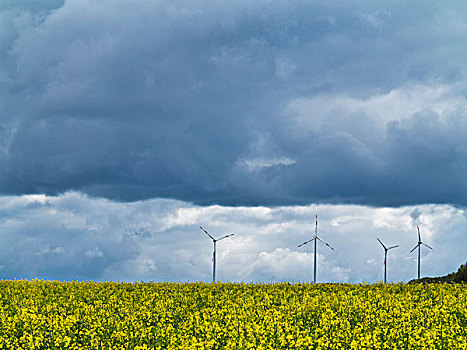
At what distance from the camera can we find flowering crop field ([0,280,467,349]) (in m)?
14.4

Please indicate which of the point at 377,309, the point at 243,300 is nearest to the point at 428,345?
the point at 377,309

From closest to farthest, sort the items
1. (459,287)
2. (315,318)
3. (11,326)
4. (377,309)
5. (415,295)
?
1. (11,326)
2. (315,318)
3. (377,309)
4. (415,295)
5. (459,287)

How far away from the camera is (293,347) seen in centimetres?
1377

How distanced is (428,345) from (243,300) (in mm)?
9693

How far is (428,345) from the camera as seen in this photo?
1416cm

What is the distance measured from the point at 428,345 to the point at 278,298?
32.5 feet

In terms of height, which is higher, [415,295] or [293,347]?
[415,295]

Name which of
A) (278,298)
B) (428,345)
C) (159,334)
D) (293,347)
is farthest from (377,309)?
(159,334)

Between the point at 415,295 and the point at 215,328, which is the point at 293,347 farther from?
the point at 415,295

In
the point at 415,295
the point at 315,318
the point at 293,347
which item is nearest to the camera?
the point at 293,347

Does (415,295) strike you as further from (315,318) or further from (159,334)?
(159,334)

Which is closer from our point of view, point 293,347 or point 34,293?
point 293,347

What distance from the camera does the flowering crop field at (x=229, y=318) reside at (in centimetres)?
1438

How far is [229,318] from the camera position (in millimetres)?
16922
